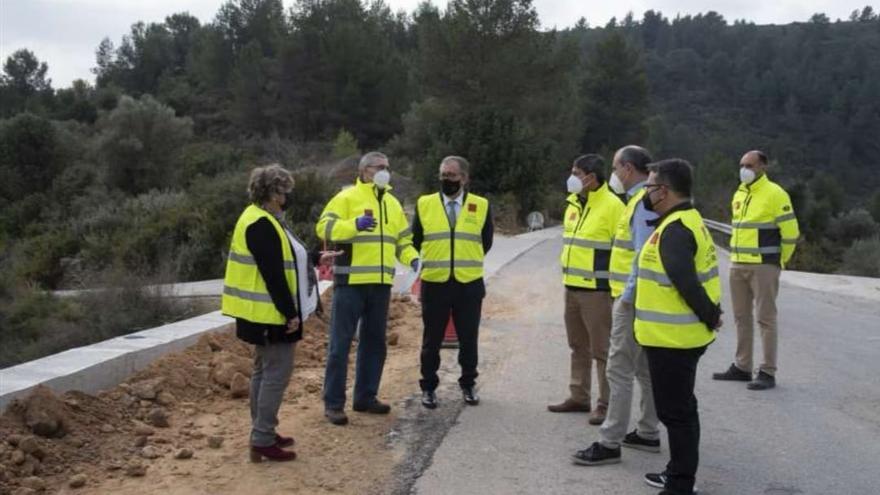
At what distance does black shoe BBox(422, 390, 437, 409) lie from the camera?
690 centimetres

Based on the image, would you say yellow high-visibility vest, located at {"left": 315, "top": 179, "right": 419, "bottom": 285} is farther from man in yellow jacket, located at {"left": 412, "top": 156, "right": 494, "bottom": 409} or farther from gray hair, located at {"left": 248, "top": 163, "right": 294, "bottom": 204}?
gray hair, located at {"left": 248, "top": 163, "right": 294, "bottom": 204}

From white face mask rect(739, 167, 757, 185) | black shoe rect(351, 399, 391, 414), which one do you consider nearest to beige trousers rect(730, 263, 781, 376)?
white face mask rect(739, 167, 757, 185)

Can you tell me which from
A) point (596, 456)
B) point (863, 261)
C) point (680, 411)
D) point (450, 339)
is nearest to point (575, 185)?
point (596, 456)

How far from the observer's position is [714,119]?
102 m

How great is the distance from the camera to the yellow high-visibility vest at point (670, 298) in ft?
15.7

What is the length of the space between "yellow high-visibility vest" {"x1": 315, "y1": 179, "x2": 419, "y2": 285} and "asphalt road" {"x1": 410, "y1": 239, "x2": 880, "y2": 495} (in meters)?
1.18

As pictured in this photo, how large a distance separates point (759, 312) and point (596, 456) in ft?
9.98

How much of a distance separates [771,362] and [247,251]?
4.88m

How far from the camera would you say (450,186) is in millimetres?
6867

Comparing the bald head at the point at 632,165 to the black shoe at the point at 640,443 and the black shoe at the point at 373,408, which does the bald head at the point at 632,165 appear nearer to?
the black shoe at the point at 640,443

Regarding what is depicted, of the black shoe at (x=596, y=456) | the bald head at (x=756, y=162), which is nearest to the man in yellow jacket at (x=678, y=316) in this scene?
the black shoe at (x=596, y=456)

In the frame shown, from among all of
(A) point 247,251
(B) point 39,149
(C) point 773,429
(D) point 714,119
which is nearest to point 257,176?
(A) point 247,251

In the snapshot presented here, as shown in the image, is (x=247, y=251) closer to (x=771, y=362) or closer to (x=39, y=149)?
(x=771, y=362)

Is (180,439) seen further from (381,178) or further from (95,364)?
(381,178)
